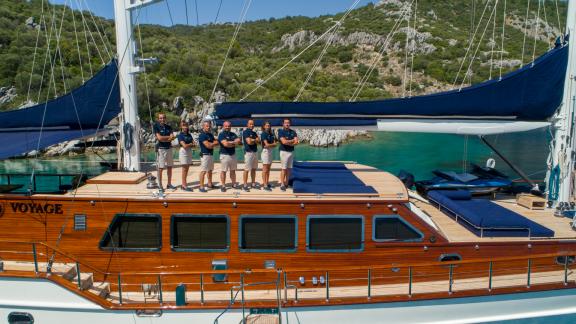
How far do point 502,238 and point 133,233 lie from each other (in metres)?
5.98

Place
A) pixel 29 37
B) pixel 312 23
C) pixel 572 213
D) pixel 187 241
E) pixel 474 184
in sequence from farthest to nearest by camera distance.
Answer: pixel 312 23 < pixel 29 37 < pixel 474 184 < pixel 572 213 < pixel 187 241

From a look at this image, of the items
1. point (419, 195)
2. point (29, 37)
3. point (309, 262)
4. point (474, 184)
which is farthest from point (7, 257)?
point (29, 37)

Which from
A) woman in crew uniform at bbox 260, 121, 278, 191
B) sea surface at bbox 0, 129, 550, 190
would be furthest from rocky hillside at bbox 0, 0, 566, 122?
woman in crew uniform at bbox 260, 121, 278, 191

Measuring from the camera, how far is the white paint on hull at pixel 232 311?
686 cm

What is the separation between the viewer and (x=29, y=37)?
124 ft

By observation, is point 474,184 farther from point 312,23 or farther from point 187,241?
point 312,23

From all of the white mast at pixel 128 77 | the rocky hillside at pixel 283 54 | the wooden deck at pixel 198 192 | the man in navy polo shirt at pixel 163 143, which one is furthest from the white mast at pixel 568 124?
the rocky hillside at pixel 283 54

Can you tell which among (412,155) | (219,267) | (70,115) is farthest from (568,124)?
(412,155)

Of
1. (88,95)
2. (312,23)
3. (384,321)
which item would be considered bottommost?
(384,321)

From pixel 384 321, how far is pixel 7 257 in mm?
6045

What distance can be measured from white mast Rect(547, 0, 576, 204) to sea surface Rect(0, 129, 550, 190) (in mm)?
10856

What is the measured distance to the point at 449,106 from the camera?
8.81 metres

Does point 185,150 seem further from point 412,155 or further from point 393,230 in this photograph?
point 412,155

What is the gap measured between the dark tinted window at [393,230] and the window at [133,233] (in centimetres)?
347
